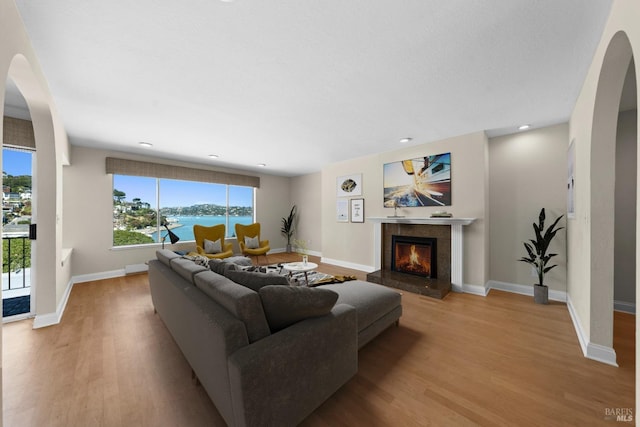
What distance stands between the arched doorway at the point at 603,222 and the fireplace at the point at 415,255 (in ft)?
6.39

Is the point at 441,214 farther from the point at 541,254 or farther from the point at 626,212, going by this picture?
the point at 626,212

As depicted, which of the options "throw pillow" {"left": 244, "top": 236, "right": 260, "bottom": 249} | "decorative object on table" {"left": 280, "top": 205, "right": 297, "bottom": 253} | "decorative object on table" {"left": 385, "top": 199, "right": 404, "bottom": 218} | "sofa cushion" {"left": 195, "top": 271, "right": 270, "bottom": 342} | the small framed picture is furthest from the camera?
"decorative object on table" {"left": 280, "top": 205, "right": 297, "bottom": 253}

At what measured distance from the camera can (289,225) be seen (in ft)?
23.6

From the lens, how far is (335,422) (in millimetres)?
1377

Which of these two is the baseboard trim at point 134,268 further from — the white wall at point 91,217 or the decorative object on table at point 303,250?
the decorative object on table at point 303,250

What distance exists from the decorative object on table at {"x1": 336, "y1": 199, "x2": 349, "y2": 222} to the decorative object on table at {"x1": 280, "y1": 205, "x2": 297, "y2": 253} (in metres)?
2.22

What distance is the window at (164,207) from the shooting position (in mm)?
4637

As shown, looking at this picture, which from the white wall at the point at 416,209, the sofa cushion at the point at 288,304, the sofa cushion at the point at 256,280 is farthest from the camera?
the white wall at the point at 416,209

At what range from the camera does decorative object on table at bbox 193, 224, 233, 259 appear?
4793 mm

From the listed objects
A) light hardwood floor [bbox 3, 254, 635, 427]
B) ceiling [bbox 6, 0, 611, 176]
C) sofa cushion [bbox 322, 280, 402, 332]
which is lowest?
light hardwood floor [bbox 3, 254, 635, 427]

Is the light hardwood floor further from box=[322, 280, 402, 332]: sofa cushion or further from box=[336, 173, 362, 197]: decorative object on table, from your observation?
box=[336, 173, 362, 197]: decorative object on table

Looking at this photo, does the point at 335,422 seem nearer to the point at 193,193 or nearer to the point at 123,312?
the point at 123,312

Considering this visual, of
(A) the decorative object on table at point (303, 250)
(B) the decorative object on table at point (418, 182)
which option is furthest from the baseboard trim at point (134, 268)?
(B) the decorative object on table at point (418, 182)

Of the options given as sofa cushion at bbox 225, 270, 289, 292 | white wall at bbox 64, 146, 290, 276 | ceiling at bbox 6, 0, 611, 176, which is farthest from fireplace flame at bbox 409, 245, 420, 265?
white wall at bbox 64, 146, 290, 276
